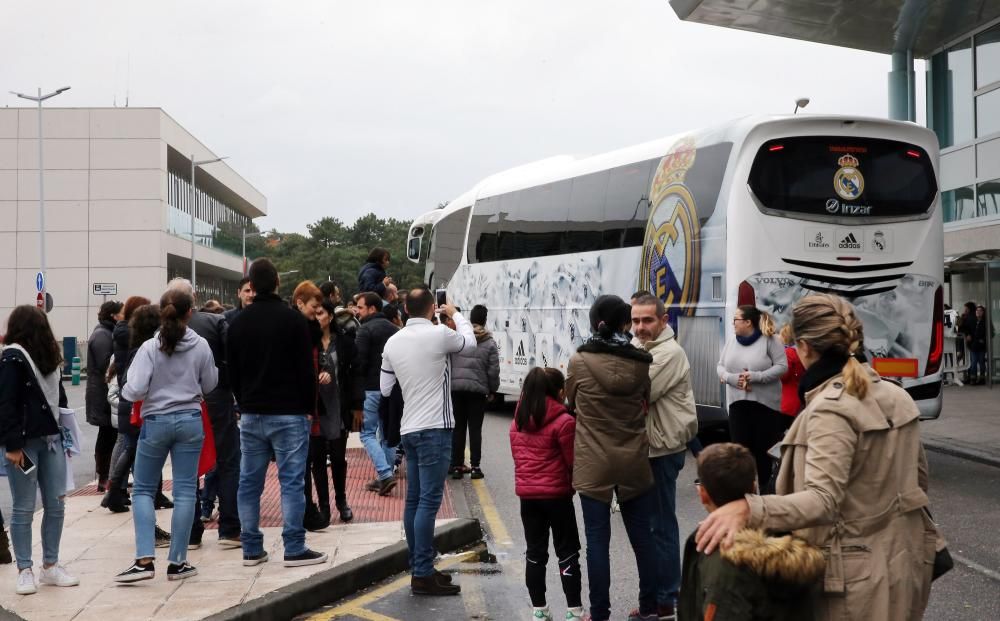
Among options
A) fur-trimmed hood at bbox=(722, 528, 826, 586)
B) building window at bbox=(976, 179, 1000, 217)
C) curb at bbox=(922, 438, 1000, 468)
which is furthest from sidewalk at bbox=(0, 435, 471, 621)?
building window at bbox=(976, 179, 1000, 217)

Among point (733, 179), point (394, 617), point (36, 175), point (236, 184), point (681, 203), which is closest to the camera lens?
point (394, 617)

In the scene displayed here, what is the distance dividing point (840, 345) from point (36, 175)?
2026 inches

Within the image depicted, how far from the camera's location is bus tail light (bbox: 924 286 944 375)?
38.0 feet

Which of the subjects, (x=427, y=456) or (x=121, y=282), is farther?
(x=121, y=282)

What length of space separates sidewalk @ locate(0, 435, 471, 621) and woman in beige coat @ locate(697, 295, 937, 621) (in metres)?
3.60

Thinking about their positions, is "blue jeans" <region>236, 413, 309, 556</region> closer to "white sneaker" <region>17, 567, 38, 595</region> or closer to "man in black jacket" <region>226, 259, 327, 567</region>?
"man in black jacket" <region>226, 259, 327, 567</region>

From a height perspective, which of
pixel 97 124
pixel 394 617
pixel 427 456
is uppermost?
pixel 97 124

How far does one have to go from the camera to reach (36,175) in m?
49.4

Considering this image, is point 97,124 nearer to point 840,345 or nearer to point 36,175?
point 36,175

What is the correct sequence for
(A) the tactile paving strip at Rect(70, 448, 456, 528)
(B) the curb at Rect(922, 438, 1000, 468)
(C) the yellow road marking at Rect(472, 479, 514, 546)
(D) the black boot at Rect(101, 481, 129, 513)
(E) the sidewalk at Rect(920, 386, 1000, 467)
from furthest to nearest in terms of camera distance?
(E) the sidewalk at Rect(920, 386, 1000, 467) → (B) the curb at Rect(922, 438, 1000, 468) → (D) the black boot at Rect(101, 481, 129, 513) → (A) the tactile paving strip at Rect(70, 448, 456, 528) → (C) the yellow road marking at Rect(472, 479, 514, 546)

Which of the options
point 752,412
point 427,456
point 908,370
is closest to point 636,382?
point 427,456

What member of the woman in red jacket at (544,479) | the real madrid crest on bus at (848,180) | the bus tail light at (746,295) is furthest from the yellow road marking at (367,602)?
the real madrid crest on bus at (848,180)

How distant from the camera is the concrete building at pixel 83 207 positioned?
4919cm

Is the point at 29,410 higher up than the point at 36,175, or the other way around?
the point at 36,175
